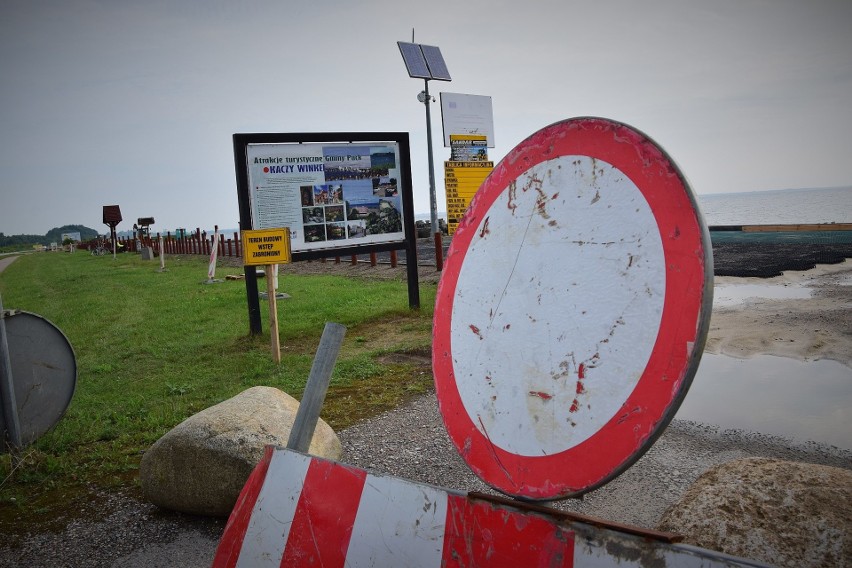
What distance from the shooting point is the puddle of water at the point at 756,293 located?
8.84 metres

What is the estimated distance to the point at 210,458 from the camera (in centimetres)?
348

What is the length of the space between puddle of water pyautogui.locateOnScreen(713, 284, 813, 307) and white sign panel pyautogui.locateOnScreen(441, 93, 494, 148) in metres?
8.16

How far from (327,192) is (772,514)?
26.9 feet

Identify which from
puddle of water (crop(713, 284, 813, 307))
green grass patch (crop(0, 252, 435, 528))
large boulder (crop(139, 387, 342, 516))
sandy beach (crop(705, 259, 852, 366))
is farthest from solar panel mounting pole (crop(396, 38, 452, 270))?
large boulder (crop(139, 387, 342, 516))

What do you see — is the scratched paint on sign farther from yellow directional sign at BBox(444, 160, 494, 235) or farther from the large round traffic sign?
yellow directional sign at BBox(444, 160, 494, 235)

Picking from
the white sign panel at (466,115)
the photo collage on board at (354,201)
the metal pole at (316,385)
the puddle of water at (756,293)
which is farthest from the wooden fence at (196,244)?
the metal pole at (316,385)

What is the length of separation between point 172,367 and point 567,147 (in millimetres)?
6785

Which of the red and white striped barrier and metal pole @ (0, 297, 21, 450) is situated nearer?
the red and white striped barrier

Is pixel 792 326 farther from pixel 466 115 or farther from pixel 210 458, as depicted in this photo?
pixel 466 115

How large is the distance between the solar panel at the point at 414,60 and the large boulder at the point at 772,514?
1738 cm

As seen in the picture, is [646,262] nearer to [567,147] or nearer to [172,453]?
[567,147]

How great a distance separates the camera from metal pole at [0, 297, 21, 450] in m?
4.18

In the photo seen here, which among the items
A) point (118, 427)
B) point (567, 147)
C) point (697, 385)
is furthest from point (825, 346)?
point (118, 427)

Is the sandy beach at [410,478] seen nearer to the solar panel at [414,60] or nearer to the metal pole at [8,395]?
the metal pole at [8,395]
